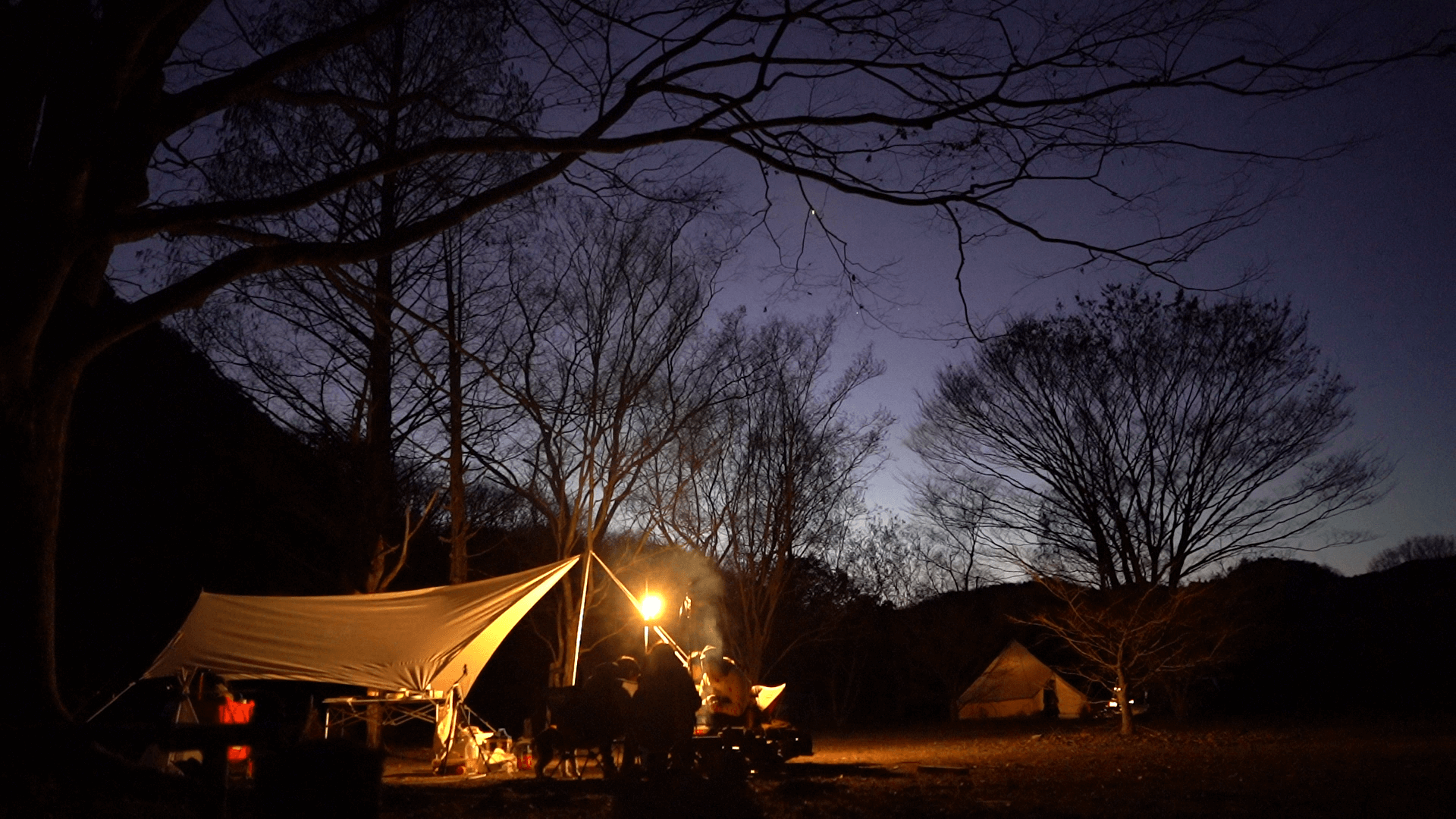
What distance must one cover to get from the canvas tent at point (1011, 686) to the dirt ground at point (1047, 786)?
43.8 feet

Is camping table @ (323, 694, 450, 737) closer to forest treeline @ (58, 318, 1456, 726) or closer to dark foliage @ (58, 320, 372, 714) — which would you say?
forest treeline @ (58, 318, 1456, 726)

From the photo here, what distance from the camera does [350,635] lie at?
9664mm

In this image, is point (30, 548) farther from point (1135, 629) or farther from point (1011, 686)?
point (1011, 686)

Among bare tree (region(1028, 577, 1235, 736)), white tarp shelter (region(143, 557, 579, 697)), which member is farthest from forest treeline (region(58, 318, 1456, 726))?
white tarp shelter (region(143, 557, 579, 697))

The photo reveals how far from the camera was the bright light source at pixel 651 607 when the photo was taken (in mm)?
10609

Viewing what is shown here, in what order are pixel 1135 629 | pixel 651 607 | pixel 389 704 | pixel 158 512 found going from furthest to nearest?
pixel 158 512 → pixel 1135 629 → pixel 651 607 → pixel 389 704

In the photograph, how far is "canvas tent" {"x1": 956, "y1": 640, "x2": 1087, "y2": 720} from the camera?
2616 centimetres

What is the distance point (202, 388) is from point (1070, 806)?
15.5 m

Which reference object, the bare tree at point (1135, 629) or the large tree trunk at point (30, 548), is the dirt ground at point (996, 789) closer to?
the large tree trunk at point (30, 548)

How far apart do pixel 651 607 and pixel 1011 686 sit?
18.3m

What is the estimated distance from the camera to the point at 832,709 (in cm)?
2791

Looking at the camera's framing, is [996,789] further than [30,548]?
Yes

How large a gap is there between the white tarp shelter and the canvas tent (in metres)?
19.0

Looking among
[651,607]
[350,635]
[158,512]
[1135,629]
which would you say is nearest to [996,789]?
[651,607]
